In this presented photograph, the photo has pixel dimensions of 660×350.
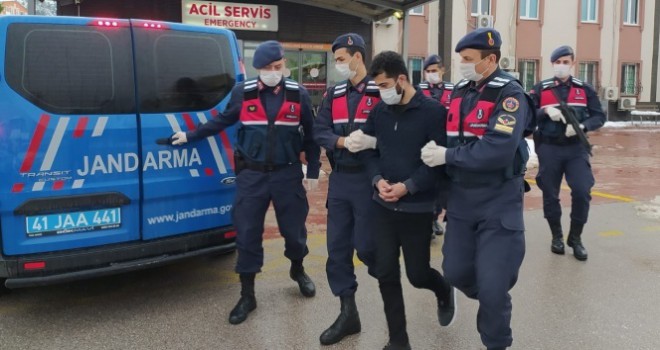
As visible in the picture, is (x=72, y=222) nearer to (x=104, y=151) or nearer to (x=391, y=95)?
(x=104, y=151)

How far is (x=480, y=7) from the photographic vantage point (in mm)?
20969

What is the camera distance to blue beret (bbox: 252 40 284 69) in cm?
387

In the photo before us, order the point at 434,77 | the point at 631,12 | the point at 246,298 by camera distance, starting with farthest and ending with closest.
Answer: the point at 631,12, the point at 434,77, the point at 246,298

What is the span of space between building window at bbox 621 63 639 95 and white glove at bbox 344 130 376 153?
24620 mm

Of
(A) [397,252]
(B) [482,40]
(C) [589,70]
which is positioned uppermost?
(C) [589,70]

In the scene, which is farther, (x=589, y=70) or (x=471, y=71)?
(x=589, y=70)

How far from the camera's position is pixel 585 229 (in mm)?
6508

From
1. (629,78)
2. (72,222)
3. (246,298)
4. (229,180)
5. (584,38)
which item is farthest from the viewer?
(629,78)

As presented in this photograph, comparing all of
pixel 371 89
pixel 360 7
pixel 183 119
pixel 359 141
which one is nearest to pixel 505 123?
pixel 359 141

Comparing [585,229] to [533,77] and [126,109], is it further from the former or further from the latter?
[533,77]

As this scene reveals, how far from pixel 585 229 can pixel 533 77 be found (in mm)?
17124

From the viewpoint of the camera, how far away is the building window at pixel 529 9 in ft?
71.8

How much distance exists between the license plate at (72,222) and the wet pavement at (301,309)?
2.19 ft

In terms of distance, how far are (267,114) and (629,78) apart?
24835mm
